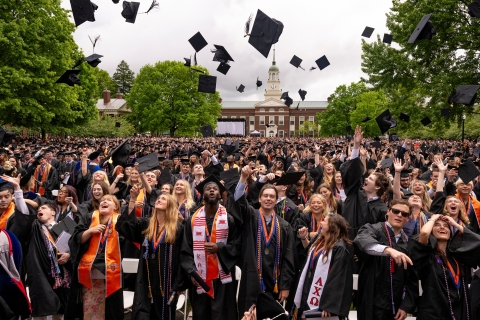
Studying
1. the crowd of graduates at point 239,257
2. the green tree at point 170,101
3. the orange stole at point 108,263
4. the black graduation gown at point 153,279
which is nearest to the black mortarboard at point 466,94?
the crowd of graduates at point 239,257

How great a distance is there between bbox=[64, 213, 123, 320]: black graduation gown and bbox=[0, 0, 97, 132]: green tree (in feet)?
64.4

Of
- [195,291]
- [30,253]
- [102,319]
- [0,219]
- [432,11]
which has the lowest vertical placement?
[102,319]

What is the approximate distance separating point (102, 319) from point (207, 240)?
1.36 m

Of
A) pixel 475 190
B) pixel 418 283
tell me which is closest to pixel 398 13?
pixel 475 190

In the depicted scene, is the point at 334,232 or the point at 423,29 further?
the point at 423,29

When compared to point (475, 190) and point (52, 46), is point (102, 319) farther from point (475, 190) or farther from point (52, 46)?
point (52, 46)

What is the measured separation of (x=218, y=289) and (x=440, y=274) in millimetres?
2081

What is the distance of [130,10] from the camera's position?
10461mm

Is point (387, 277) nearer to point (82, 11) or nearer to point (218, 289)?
point (218, 289)

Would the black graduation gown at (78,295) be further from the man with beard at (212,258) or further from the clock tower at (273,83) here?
the clock tower at (273,83)

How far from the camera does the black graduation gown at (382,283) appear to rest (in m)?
3.80

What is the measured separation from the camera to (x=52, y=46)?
81.5ft

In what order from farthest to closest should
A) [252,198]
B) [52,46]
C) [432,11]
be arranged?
[52,46], [432,11], [252,198]

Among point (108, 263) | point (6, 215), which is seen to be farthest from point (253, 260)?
point (6, 215)
